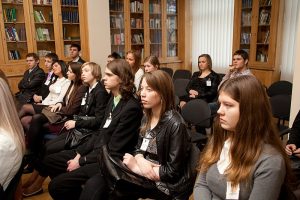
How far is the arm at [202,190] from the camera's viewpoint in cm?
141

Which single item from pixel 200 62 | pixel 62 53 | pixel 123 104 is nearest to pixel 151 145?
pixel 123 104

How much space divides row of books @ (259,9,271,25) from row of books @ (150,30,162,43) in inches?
95.6

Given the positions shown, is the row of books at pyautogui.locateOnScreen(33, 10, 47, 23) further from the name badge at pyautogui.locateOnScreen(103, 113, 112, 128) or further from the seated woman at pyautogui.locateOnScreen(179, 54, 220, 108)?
the name badge at pyautogui.locateOnScreen(103, 113, 112, 128)

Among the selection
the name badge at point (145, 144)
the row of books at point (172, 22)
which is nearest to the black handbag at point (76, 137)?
the name badge at point (145, 144)

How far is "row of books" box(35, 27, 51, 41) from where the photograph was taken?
5.45m

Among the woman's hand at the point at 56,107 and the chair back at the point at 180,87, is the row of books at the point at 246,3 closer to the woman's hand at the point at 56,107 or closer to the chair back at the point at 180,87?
the chair back at the point at 180,87

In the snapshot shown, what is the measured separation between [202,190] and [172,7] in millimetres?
6332

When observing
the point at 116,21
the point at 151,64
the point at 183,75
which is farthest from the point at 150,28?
the point at 151,64

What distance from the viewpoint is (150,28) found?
22.2 feet

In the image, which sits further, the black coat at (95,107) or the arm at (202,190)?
the black coat at (95,107)

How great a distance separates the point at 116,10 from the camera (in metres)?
6.30

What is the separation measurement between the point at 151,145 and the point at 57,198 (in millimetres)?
880

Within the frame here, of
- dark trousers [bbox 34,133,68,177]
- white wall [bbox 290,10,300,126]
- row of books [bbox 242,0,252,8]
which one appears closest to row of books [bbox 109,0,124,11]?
row of books [bbox 242,0,252,8]

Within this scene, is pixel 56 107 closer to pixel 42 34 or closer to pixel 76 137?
pixel 76 137
